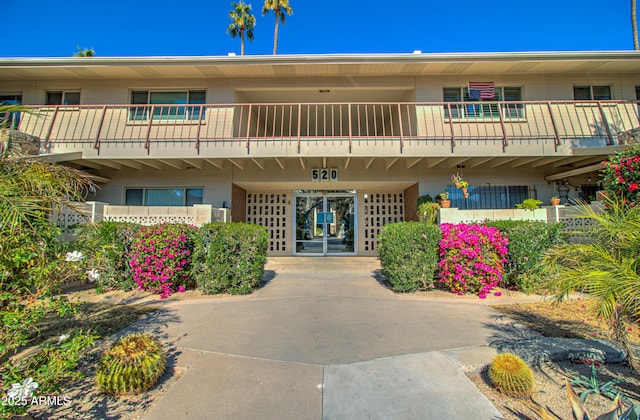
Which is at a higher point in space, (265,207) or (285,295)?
(265,207)

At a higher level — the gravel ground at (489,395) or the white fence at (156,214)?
the white fence at (156,214)

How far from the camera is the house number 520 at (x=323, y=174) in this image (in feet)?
35.2

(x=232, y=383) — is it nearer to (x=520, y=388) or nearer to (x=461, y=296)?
(x=520, y=388)

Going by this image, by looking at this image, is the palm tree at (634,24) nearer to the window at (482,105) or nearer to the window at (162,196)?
the window at (482,105)

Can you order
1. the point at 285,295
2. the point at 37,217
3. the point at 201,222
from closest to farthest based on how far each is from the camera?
the point at 37,217 → the point at 285,295 → the point at 201,222

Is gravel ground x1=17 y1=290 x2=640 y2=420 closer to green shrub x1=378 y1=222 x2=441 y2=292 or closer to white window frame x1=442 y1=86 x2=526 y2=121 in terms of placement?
green shrub x1=378 y1=222 x2=441 y2=292

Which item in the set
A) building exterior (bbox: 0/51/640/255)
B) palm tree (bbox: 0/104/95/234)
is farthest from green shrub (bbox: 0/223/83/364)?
building exterior (bbox: 0/51/640/255)

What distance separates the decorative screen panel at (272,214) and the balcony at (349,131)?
273cm

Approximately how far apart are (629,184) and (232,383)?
6.77m

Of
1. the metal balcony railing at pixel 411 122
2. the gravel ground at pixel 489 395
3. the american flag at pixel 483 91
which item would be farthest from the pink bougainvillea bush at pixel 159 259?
the american flag at pixel 483 91

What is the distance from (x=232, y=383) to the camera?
286 centimetres

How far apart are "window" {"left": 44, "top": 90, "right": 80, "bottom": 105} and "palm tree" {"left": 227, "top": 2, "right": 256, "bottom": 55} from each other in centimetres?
1454

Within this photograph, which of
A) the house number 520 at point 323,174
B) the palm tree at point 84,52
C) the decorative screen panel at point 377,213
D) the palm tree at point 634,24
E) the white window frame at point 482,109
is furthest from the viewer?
the palm tree at point 84,52

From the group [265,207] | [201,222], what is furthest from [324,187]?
[201,222]
